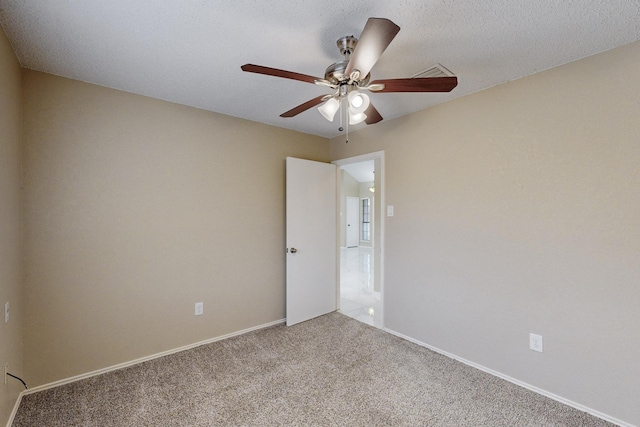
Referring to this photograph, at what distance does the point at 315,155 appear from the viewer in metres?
3.85

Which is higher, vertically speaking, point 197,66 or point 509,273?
point 197,66

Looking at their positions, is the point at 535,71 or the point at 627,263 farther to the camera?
the point at 535,71

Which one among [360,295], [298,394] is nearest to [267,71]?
[298,394]

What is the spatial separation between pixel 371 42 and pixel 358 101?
1.49 feet

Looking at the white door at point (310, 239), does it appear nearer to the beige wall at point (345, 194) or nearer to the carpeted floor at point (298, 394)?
the carpeted floor at point (298, 394)

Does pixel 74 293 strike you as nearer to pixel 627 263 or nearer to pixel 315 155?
pixel 315 155

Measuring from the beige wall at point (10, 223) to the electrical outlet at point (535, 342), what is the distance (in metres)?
3.43

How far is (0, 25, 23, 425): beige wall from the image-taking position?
1.64m

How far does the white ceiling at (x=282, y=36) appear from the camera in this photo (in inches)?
57.7

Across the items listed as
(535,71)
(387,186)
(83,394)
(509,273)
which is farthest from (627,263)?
(83,394)

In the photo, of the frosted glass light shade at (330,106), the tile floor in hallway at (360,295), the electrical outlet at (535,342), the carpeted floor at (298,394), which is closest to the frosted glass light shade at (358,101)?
the frosted glass light shade at (330,106)

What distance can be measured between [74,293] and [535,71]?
12.7ft

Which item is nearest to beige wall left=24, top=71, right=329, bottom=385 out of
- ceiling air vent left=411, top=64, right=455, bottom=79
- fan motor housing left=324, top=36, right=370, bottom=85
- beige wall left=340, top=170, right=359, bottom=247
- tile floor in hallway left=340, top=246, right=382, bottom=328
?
tile floor in hallway left=340, top=246, right=382, bottom=328

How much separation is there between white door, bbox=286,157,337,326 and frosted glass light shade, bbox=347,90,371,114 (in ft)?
5.77
